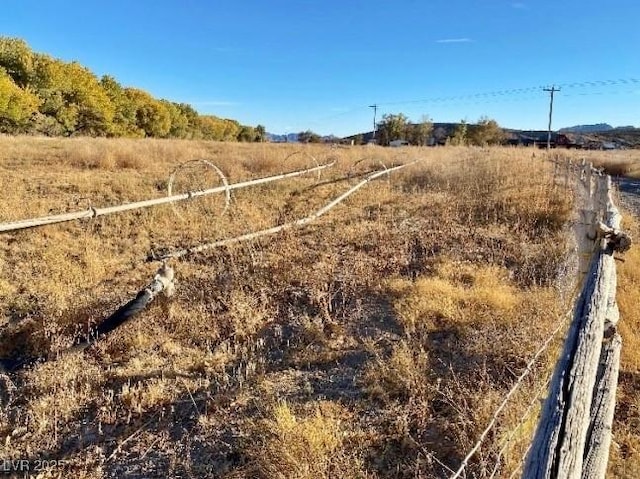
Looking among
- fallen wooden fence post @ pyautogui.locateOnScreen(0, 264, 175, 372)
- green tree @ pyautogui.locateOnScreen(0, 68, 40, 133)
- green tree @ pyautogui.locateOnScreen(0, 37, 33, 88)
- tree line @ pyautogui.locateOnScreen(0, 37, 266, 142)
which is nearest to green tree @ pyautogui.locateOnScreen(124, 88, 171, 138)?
tree line @ pyautogui.locateOnScreen(0, 37, 266, 142)

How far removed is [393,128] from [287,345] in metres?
72.0

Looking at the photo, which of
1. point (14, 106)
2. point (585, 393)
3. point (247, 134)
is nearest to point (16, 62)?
point (14, 106)

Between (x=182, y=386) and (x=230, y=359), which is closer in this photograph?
(x=182, y=386)

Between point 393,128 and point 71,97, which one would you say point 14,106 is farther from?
point 393,128

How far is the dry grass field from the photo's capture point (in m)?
3.19

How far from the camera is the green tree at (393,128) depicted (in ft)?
238

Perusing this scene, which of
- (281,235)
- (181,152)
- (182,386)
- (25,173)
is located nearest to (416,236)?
(281,235)


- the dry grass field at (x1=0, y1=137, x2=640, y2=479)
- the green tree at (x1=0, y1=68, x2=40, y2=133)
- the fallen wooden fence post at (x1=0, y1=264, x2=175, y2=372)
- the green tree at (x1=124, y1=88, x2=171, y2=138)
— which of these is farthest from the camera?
the green tree at (x1=124, y1=88, x2=171, y2=138)

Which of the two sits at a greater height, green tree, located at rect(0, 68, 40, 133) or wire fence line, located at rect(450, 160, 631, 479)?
green tree, located at rect(0, 68, 40, 133)

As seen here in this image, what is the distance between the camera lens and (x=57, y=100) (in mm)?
40062

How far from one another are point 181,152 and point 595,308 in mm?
18784

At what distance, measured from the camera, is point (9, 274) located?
605 centimetres

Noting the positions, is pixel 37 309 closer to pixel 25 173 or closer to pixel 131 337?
pixel 131 337

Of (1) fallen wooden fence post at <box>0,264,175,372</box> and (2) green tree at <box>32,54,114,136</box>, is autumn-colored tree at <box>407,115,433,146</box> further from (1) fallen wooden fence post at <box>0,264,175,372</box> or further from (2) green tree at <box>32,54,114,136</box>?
(1) fallen wooden fence post at <box>0,264,175,372</box>
